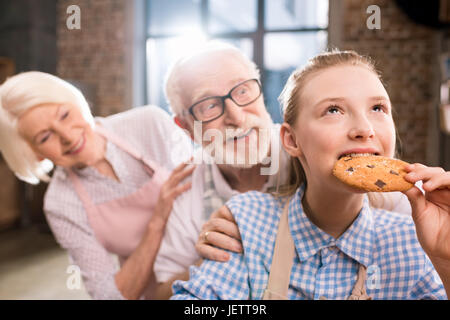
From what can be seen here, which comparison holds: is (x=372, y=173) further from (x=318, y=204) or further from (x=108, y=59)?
(x=108, y=59)

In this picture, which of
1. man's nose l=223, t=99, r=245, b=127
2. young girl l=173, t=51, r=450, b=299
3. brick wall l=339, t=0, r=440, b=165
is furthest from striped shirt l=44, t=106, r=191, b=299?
brick wall l=339, t=0, r=440, b=165

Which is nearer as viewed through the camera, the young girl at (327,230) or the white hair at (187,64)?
the young girl at (327,230)

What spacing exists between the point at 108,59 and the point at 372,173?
0.70 metres

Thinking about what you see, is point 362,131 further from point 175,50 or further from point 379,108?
point 175,50

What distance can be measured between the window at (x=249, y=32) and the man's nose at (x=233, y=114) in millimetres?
75

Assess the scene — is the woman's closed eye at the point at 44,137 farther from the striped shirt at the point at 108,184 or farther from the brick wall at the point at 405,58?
the brick wall at the point at 405,58

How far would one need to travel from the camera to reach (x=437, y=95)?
31.8 inches

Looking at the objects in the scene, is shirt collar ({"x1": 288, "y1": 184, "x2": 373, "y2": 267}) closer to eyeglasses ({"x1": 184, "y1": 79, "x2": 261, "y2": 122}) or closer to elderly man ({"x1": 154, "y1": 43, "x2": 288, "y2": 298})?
elderly man ({"x1": 154, "y1": 43, "x2": 288, "y2": 298})

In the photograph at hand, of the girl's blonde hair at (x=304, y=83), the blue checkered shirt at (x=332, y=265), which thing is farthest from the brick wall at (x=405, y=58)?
the blue checkered shirt at (x=332, y=265)

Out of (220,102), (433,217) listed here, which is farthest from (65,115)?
(433,217)

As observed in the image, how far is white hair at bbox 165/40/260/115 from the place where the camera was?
0.83m

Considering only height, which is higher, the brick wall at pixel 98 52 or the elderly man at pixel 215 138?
the brick wall at pixel 98 52

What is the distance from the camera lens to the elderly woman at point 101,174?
0.87 metres

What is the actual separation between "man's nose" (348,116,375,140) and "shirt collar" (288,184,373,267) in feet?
0.61
